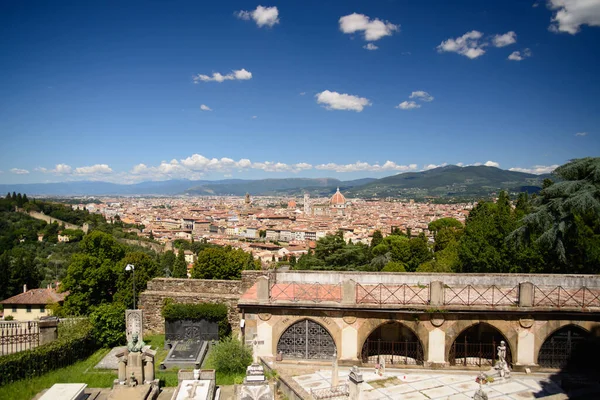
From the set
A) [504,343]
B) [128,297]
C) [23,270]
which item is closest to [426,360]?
[504,343]

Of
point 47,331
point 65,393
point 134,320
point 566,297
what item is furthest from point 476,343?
point 47,331

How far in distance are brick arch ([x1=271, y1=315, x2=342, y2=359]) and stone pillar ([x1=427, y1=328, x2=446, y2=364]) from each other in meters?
2.89

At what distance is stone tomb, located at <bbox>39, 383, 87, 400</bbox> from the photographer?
10.1 meters

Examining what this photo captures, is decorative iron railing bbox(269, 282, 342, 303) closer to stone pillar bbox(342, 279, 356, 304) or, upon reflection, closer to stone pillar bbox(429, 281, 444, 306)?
stone pillar bbox(342, 279, 356, 304)

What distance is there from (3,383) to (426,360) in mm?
12639

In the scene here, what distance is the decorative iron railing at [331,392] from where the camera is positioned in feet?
35.3

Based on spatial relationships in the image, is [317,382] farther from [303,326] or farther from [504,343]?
[504,343]

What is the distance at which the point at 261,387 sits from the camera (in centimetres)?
838

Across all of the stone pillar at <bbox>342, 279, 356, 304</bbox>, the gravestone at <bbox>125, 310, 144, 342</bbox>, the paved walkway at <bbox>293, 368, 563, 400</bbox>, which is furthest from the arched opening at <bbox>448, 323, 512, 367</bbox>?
the gravestone at <bbox>125, 310, 144, 342</bbox>

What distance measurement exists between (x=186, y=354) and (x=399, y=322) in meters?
7.50

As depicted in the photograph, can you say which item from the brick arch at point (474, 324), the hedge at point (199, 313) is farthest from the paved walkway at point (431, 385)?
the hedge at point (199, 313)

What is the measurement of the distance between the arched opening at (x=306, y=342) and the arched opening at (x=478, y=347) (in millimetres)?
3985

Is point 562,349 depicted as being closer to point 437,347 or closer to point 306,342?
point 437,347

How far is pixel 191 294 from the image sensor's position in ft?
56.0
